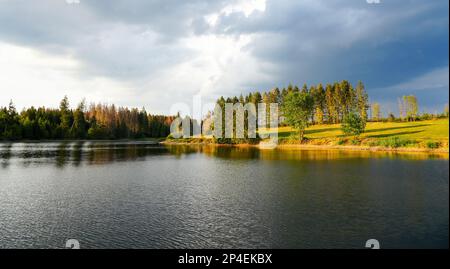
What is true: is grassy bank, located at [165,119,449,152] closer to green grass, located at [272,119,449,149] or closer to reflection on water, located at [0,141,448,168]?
green grass, located at [272,119,449,149]

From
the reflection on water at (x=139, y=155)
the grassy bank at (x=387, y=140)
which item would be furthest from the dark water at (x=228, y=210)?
the grassy bank at (x=387, y=140)

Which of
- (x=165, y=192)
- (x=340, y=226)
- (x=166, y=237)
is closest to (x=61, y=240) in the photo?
(x=166, y=237)

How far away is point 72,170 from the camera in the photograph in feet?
170

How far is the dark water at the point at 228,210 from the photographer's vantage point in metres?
20.1

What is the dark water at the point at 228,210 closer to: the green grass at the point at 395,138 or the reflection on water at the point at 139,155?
the reflection on water at the point at 139,155

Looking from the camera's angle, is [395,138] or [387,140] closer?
[387,140]

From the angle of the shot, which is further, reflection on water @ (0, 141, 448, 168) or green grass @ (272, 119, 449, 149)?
green grass @ (272, 119, 449, 149)

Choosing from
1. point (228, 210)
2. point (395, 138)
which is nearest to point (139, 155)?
point (228, 210)

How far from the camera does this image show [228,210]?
26766 mm

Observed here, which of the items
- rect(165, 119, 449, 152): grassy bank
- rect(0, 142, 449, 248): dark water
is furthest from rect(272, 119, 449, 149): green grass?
rect(0, 142, 449, 248): dark water

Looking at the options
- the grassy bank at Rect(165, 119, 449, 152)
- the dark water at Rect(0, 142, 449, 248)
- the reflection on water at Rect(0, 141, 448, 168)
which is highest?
the grassy bank at Rect(165, 119, 449, 152)

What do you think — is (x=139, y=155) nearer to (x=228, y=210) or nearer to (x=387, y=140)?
(x=228, y=210)

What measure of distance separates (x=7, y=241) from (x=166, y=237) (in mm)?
10422

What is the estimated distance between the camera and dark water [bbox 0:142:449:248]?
20.1 m
